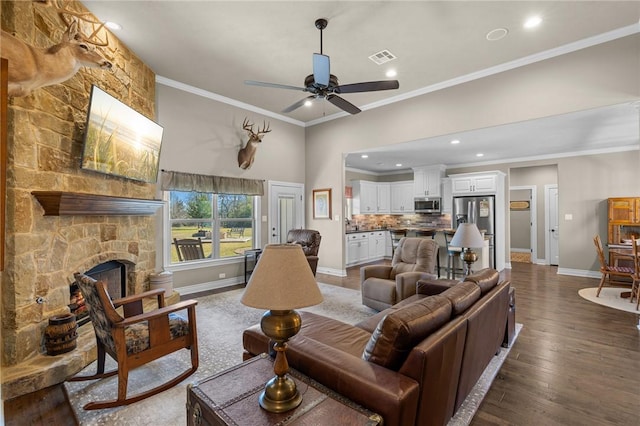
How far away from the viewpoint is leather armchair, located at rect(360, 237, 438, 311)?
3572 millimetres

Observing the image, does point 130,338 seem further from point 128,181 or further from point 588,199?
point 588,199

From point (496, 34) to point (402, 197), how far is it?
6.36 meters

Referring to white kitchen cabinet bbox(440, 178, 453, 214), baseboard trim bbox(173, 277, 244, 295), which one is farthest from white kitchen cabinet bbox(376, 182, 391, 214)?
baseboard trim bbox(173, 277, 244, 295)

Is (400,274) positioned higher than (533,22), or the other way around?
(533,22)

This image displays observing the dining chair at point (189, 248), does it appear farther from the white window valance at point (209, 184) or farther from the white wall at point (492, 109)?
the white wall at point (492, 109)

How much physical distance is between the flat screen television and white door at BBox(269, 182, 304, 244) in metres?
2.54

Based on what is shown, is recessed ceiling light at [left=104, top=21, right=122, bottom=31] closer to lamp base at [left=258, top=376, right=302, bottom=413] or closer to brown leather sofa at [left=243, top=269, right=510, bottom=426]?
brown leather sofa at [left=243, top=269, right=510, bottom=426]

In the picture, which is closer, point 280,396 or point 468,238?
point 280,396

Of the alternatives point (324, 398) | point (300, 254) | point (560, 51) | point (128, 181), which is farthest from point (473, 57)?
point (128, 181)

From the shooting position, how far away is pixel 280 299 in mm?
1218

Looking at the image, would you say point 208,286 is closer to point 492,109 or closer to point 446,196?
point 492,109

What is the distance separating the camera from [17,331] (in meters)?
2.31

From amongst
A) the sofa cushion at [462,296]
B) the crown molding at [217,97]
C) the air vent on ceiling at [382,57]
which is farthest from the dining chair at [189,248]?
Result: the sofa cushion at [462,296]

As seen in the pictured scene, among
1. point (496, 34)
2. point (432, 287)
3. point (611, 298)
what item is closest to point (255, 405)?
point (432, 287)
